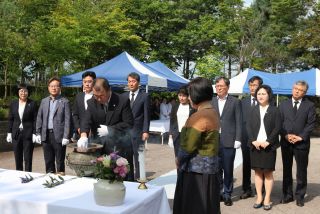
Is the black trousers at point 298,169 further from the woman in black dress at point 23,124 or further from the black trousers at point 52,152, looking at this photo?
the woman in black dress at point 23,124

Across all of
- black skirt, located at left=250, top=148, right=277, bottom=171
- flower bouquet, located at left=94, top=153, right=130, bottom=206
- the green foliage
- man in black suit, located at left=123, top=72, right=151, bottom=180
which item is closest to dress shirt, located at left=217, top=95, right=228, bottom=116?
black skirt, located at left=250, top=148, right=277, bottom=171

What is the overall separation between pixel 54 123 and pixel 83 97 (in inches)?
21.1

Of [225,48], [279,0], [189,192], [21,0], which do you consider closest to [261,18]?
[279,0]

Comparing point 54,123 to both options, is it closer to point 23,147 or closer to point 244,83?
point 23,147

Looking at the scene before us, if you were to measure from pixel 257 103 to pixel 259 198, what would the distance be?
127 cm

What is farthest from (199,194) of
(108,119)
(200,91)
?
(108,119)

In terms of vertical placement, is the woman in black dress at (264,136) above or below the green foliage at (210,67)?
below

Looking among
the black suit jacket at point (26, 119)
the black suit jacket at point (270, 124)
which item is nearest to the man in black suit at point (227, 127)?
the black suit jacket at point (270, 124)

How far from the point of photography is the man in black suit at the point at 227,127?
540 centimetres

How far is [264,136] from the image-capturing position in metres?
5.23

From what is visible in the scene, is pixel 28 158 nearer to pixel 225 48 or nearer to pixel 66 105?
pixel 66 105

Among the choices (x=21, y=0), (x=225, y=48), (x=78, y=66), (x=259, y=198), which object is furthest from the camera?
(x=225, y=48)

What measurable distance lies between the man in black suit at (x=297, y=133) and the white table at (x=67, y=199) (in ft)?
9.42

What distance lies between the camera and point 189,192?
331 cm
